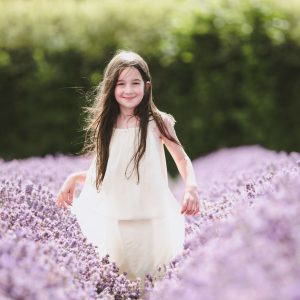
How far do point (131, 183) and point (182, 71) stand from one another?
603 cm

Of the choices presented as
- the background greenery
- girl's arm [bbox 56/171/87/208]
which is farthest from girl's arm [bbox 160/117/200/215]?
the background greenery

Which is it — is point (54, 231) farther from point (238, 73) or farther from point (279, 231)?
point (238, 73)

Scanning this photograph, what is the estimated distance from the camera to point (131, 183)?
393 cm

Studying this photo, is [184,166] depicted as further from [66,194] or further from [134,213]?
[66,194]

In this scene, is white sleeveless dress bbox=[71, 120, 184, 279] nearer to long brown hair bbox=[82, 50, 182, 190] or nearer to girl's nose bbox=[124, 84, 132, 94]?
long brown hair bbox=[82, 50, 182, 190]

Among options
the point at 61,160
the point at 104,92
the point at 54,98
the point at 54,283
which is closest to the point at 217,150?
the point at 54,98

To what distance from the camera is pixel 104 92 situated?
4172 mm

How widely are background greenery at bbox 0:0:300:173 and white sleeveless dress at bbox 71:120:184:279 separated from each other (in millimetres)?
5471

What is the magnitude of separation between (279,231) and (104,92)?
2.25m

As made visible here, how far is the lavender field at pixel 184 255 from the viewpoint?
185cm

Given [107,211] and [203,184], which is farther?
Answer: [203,184]

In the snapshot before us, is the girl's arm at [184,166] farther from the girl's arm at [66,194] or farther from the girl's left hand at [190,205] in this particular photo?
the girl's arm at [66,194]

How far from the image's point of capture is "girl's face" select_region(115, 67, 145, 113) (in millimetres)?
4008

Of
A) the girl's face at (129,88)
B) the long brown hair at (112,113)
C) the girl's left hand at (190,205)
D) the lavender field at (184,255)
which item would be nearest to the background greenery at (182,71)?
the lavender field at (184,255)
